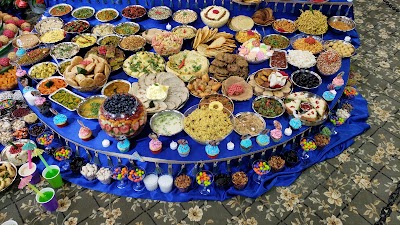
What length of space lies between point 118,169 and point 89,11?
13.6 ft

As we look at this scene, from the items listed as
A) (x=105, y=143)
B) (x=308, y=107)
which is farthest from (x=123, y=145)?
(x=308, y=107)

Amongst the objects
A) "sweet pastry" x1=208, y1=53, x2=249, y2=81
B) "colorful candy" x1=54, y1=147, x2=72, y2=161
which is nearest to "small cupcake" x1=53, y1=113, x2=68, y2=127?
"colorful candy" x1=54, y1=147, x2=72, y2=161

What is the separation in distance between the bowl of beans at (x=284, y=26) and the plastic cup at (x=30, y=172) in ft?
16.5

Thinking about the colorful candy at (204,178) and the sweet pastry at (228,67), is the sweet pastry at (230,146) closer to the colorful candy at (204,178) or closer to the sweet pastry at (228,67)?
the colorful candy at (204,178)

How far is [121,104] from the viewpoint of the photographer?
4180 millimetres

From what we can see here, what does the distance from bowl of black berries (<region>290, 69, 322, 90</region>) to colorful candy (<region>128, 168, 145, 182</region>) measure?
2853mm

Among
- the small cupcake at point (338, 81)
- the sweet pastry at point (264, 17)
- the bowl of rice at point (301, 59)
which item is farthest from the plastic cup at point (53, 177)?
the sweet pastry at point (264, 17)

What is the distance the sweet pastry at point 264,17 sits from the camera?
664 cm

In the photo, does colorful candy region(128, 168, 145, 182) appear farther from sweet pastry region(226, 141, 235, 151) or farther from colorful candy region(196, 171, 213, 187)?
sweet pastry region(226, 141, 235, 151)

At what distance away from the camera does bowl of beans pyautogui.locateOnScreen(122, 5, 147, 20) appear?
6.80m

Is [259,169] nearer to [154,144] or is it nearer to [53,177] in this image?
[154,144]

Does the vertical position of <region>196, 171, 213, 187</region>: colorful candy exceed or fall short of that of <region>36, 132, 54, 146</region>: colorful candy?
it falls short

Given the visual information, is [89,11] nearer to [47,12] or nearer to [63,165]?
[47,12]

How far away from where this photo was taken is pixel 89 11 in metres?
7.11
